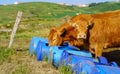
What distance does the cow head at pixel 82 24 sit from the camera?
10.3 metres

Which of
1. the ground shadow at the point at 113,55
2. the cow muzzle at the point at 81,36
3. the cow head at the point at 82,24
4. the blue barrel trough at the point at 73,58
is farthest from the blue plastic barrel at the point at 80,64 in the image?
the ground shadow at the point at 113,55

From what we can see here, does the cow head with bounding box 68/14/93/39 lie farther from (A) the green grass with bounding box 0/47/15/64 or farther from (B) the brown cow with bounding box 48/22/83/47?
(A) the green grass with bounding box 0/47/15/64

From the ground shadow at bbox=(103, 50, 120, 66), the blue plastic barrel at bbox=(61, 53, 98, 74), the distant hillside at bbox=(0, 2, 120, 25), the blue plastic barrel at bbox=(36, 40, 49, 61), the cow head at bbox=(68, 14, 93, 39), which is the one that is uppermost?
the cow head at bbox=(68, 14, 93, 39)

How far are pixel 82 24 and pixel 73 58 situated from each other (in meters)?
1.74

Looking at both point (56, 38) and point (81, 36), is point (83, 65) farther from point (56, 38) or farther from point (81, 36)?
point (56, 38)

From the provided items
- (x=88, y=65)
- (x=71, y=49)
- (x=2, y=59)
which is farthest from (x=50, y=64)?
(x=88, y=65)

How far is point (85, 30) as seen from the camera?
10.2 meters

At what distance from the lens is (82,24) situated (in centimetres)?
1041

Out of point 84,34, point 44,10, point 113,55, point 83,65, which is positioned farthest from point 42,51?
point 44,10

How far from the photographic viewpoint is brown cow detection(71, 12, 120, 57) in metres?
10.4

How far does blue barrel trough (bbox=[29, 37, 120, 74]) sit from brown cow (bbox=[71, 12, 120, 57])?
0.35m

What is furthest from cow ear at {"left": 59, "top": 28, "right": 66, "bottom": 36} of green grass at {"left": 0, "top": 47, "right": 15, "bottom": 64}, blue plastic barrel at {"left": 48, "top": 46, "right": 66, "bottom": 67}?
A: green grass at {"left": 0, "top": 47, "right": 15, "bottom": 64}

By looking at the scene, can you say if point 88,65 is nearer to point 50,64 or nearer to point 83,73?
point 83,73

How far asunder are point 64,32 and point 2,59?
2073mm
